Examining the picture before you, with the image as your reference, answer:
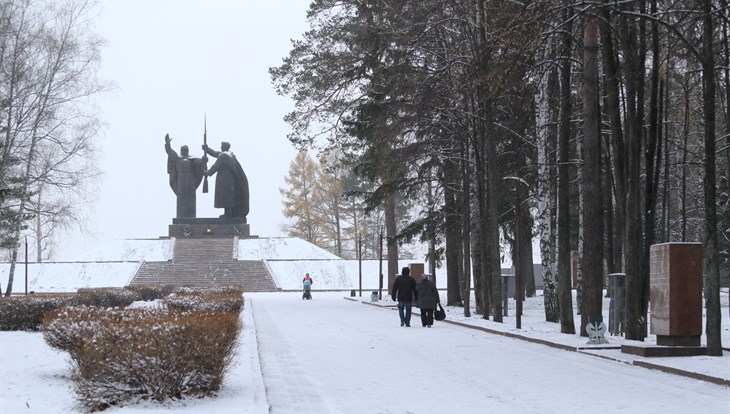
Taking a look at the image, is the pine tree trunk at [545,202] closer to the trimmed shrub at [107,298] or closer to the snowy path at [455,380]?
the snowy path at [455,380]

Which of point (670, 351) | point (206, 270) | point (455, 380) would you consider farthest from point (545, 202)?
point (206, 270)

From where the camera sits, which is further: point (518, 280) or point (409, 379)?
point (518, 280)

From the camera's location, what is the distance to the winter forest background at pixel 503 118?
55.5ft

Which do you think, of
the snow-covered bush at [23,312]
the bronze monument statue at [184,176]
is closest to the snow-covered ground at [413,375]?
the snow-covered bush at [23,312]

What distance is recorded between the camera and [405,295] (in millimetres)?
23719

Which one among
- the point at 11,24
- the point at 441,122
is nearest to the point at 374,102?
the point at 441,122

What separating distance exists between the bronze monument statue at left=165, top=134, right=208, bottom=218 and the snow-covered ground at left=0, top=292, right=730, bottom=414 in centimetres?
5290

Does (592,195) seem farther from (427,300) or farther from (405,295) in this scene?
(405,295)

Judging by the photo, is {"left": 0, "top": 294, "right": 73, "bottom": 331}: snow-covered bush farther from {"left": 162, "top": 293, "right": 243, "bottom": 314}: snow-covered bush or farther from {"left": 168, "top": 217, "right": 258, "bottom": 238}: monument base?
{"left": 168, "top": 217, "right": 258, "bottom": 238}: monument base

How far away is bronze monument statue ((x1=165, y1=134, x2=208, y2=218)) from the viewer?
72000mm

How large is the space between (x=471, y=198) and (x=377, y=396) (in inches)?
753

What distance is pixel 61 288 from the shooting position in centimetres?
5825

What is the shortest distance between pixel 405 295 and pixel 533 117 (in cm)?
639

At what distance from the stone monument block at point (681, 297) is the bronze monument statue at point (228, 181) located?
57860mm
